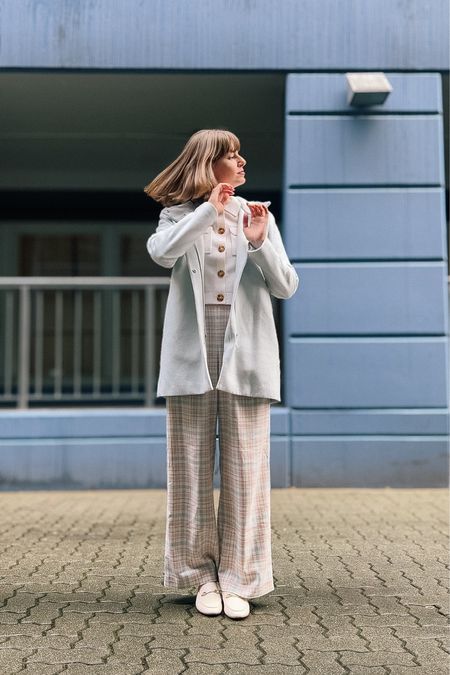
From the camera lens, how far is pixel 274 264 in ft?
9.73

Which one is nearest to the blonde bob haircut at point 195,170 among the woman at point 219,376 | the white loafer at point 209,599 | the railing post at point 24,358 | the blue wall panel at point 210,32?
the woman at point 219,376

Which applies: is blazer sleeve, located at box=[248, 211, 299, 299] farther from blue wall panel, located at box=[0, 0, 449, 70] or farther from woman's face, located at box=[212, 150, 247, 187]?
blue wall panel, located at box=[0, 0, 449, 70]

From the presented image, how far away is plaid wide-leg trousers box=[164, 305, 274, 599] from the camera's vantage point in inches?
119

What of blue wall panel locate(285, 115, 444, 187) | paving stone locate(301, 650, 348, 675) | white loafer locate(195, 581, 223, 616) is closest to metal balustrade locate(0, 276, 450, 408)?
blue wall panel locate(285, 115, 444, 187)

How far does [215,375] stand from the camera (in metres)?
3.04

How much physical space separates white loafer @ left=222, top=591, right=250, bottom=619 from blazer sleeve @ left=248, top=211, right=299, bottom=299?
1.17 m

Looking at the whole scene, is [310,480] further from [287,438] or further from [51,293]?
[51,293]

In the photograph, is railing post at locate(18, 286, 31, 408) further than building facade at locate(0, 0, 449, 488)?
Yes

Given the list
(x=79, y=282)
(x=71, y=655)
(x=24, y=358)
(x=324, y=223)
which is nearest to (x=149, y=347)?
(x=79, y=282)

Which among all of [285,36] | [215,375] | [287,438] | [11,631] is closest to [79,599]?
[11,631]

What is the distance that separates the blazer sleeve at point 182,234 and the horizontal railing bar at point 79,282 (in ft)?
11.9

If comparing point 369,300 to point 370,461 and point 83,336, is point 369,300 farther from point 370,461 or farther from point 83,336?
point 83,336

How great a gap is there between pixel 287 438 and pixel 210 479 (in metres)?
3.16

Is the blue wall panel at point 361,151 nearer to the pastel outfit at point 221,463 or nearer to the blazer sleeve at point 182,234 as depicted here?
the pastel outfit at point 221,463
